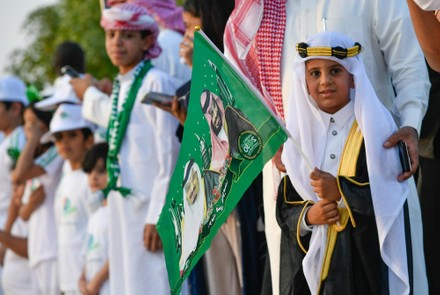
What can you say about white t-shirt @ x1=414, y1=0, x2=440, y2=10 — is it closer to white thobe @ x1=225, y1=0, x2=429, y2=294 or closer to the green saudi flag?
the green saudi flag

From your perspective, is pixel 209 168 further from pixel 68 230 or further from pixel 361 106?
pixel 68 230

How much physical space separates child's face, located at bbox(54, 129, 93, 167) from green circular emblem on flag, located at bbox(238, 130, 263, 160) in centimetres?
426

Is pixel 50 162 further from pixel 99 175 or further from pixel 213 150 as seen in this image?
pixel 213 150

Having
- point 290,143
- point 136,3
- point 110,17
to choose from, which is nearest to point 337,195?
point 290,143

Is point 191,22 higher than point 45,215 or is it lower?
higher

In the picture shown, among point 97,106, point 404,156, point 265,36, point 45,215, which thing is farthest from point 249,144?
point 45,215

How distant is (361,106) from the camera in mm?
5359

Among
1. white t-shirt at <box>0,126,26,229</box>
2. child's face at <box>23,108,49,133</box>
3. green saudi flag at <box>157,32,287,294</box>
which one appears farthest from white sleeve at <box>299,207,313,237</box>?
white t-shirt at <box>0,126,26,229</box>

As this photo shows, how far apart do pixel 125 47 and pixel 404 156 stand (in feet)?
9.58

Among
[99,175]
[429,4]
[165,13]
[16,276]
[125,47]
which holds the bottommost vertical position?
[16,276]

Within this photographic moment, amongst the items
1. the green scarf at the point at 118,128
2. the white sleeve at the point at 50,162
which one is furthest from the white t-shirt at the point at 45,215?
the green scarf at the point at 118,128

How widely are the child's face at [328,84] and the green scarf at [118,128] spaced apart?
87.6 inches

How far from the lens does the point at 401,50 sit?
19.1 ft

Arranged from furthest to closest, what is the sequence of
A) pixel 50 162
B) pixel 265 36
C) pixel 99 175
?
pixel 50 162, pixel 99 175, pixel 265 36
